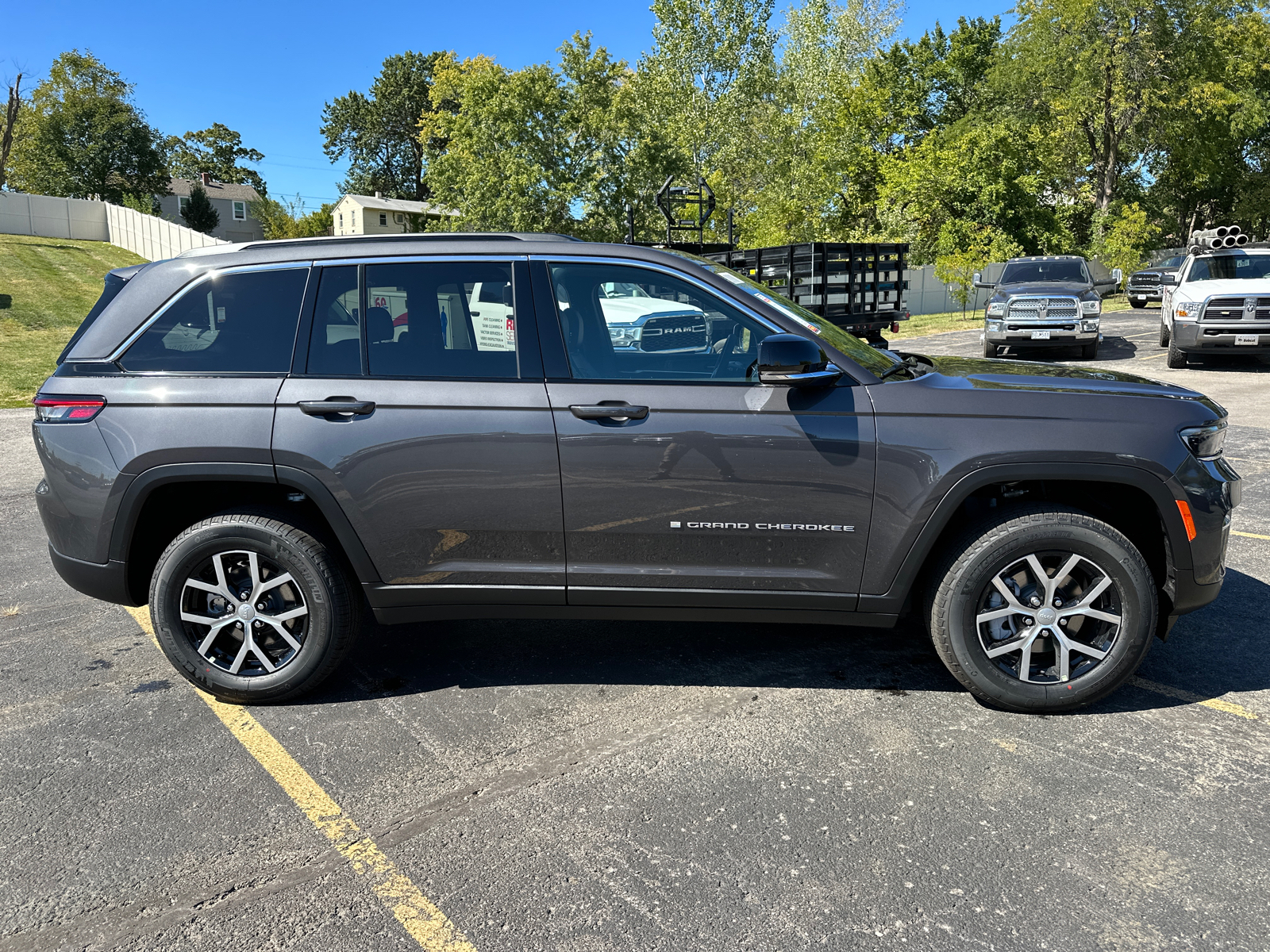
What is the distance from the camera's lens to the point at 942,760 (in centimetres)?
326

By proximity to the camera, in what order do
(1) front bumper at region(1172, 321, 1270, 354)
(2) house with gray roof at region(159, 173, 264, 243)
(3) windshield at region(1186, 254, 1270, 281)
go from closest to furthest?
(1) front bumper at region(1172, 321, 1270, 354), (3) windshield at region(1186, 254, 1270, 281), (2) house with gray roof at region(159, 173, 264, 243)

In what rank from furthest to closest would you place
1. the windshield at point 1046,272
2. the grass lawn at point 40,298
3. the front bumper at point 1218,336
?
1. the grass lawn at point 40,298
2. the windshield at point 1046,272
3. the front bumper at point 1218,336

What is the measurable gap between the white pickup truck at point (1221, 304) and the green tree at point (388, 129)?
6709 cm

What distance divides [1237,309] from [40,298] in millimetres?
31908

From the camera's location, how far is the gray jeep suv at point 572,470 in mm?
3416

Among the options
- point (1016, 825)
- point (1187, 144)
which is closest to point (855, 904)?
point (1016, 825)

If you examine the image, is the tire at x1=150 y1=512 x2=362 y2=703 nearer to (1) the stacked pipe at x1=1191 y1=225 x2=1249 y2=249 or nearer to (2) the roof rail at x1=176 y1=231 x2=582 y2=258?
(2) the roof rail at x1=176 y1=231 x2=582 y2=258

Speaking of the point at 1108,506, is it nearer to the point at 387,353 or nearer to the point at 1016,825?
the point at 1016,825

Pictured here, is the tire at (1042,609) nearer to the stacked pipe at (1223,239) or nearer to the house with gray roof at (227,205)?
the stacked pipe at (1223,239)

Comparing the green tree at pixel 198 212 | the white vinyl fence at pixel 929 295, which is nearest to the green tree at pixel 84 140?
the green tree at pixel 198 212

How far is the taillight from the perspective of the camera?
3.71m

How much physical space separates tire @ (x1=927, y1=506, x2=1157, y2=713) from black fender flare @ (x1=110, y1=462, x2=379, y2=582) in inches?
89.2

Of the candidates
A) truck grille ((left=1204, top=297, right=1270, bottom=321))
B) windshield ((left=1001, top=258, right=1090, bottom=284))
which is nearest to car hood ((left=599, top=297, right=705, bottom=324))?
truck grille ((left=1204, top=297, right=1270, bottom=321))

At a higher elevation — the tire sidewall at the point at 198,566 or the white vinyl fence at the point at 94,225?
the white vinyl fence at the point at 94,225
